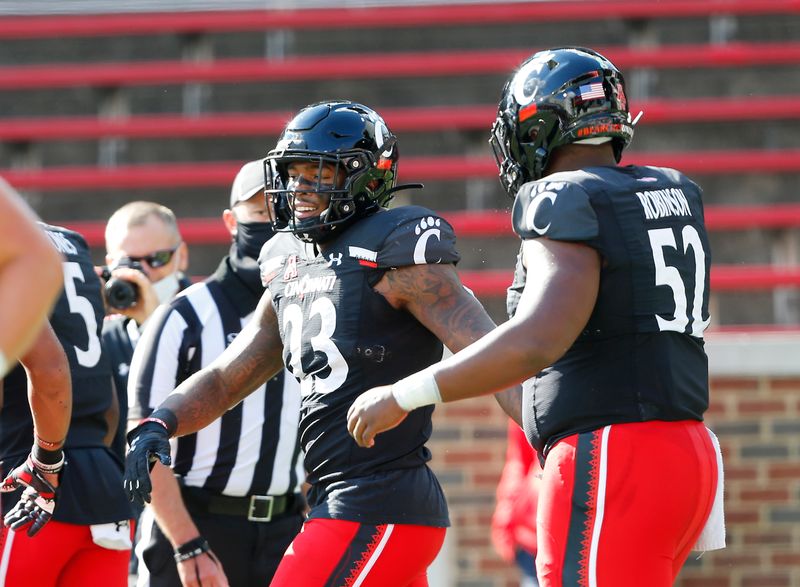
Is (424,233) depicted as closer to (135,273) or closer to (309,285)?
(309,285)

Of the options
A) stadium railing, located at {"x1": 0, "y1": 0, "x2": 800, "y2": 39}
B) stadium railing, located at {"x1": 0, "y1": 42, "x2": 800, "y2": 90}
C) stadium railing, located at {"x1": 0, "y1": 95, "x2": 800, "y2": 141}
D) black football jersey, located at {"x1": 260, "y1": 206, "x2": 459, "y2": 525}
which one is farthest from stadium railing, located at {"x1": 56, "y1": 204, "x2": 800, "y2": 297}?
black football jersey, located at {"x1": 260, "y1": 206, "x2": 459, "y2": 525}

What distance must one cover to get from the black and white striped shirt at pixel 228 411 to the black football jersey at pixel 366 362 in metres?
0.91

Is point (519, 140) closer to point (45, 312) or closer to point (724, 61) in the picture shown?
point (45, 312)

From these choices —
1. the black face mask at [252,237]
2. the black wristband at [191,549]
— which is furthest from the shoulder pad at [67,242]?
the black wristband at [191,549]

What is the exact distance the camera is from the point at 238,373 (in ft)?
11.3

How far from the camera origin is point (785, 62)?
8867 mm

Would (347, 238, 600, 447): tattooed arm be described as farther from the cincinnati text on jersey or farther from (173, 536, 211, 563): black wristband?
(173, 536, 211, 563): black wristband

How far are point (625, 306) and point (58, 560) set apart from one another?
187cm

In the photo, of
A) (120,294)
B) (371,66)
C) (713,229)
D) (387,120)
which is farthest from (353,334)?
(371,66)

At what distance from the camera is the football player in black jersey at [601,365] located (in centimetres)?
261

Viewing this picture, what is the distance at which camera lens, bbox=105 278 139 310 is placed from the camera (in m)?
4.62

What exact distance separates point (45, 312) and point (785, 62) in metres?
7.80

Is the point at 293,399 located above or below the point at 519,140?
below

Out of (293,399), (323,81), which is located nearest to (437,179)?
(323,81)
